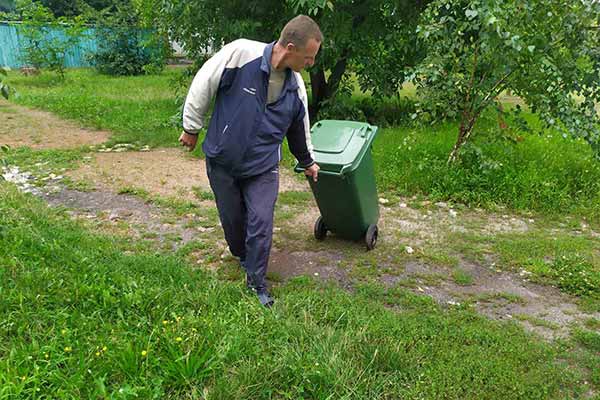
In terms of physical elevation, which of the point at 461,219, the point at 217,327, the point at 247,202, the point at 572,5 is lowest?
the point at 461,219

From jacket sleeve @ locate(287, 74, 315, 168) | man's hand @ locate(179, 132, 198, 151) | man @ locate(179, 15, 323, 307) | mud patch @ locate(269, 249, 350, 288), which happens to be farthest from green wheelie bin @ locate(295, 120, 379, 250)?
man's hand @ locate(179, 132, 198, 151)

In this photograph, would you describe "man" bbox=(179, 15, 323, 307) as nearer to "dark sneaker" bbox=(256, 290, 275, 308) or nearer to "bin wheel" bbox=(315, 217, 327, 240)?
"dark sneaker" bbox=(256, 290, 275, 308)

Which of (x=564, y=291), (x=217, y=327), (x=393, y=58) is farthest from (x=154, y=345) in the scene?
(x=393, y=58)

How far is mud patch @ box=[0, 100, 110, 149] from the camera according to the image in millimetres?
7379

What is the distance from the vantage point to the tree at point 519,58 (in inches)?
180

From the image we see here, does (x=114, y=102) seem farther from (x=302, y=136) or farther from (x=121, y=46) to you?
(x=302, y=136)

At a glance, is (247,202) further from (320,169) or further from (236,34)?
(236,34)

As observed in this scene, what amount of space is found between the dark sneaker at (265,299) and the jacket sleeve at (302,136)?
2.94 feet

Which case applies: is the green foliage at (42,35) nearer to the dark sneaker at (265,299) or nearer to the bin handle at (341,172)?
the bin handle at (341,172)

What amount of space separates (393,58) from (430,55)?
3240 mm

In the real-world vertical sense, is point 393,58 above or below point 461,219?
above

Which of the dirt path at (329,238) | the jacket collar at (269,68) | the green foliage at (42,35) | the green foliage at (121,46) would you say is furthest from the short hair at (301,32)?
the green foliage at (121,46)

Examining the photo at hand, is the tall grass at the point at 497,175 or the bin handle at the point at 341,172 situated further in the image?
the tall grass at the point at 497,175

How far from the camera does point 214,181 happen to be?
3266 millimetres
